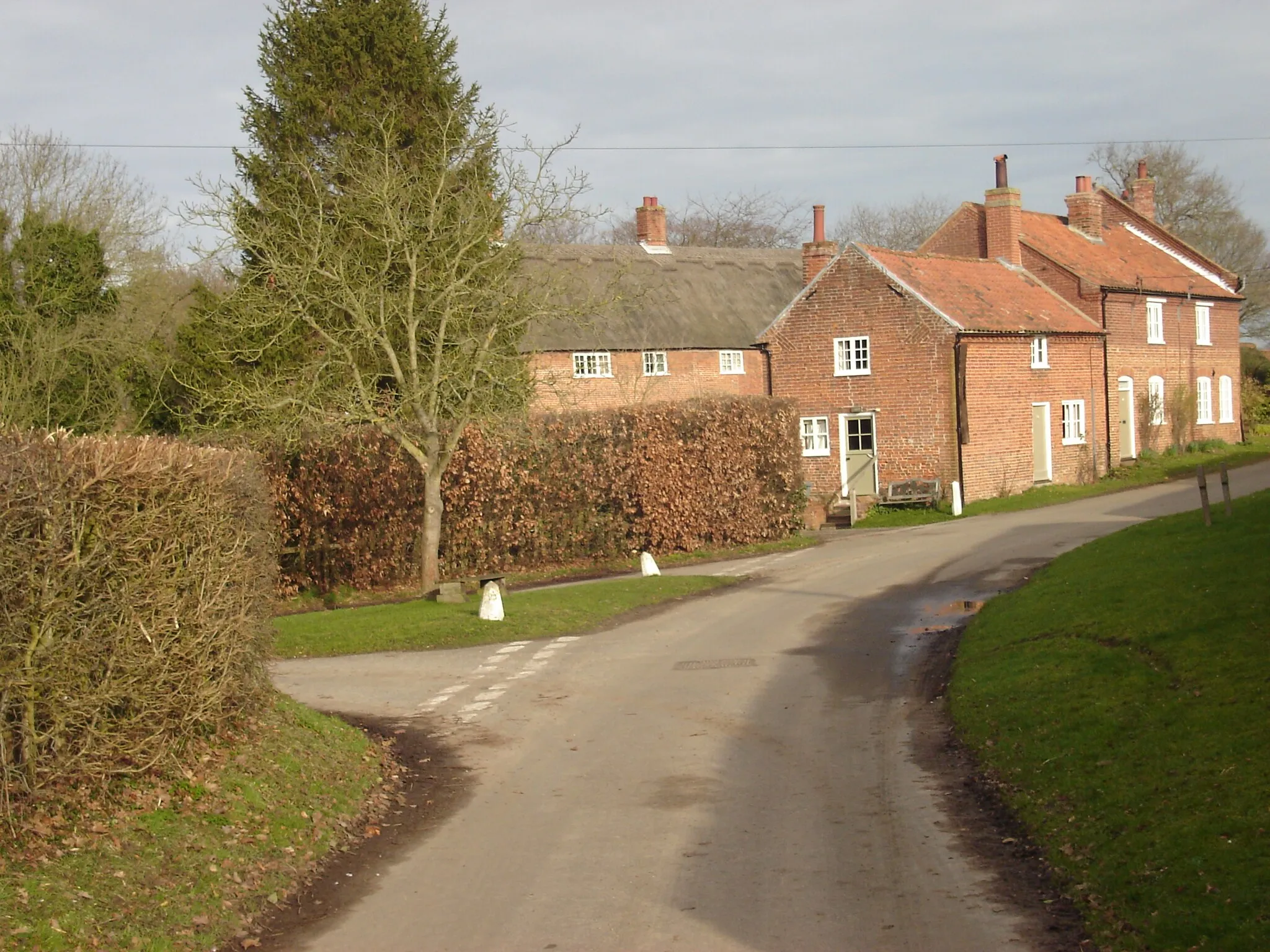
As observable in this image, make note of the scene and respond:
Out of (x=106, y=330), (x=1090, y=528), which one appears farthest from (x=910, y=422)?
(x=106, y=330)

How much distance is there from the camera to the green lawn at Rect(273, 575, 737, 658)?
18375mm

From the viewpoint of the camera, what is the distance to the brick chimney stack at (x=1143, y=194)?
50.4 m

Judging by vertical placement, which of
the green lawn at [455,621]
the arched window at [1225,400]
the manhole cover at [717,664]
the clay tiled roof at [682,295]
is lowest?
the manhole cover at [717,664]

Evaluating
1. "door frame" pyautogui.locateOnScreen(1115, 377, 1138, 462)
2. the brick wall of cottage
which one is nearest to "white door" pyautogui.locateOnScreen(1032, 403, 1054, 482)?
the brick wall of cottage

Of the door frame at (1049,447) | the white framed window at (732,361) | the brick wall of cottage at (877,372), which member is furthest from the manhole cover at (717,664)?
the white framed window at (732,361)

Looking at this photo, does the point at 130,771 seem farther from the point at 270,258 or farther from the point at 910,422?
the point at 910,422

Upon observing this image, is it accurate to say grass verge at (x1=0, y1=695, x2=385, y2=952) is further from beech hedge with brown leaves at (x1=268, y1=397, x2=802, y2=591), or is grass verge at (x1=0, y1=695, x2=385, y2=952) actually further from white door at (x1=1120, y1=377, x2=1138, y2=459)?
white door at (x1=1120, y1=377, x2=1138, y2=459)

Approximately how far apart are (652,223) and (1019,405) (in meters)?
21.7

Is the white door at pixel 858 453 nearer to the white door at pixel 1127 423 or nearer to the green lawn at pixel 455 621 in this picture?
the white door at pixel 1127 423

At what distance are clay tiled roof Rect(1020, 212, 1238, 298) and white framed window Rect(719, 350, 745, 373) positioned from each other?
11.2 metres

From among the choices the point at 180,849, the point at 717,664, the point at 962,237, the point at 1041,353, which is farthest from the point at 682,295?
the point at 180,849

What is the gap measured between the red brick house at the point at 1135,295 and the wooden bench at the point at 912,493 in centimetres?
885

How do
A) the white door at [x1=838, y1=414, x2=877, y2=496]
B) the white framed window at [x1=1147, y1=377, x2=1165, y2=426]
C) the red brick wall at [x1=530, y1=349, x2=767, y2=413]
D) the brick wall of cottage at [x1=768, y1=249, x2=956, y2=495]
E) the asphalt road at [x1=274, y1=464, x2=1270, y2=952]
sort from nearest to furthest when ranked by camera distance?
the asphalt road at [x1=274, y1=464, x2=1270, y2=952] < the brick wall of cottage at [x1=768, y1=249, x2=956, y2=495] < the white door at [x1=838, y1=414, x2=877, y2=496] < the red brick wall at [x1=530, y1=349, x2=767, y2=413] < the white framed window at [x1=1147, y1=377, x2=1165, y2=426]

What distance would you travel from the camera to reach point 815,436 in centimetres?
3722
